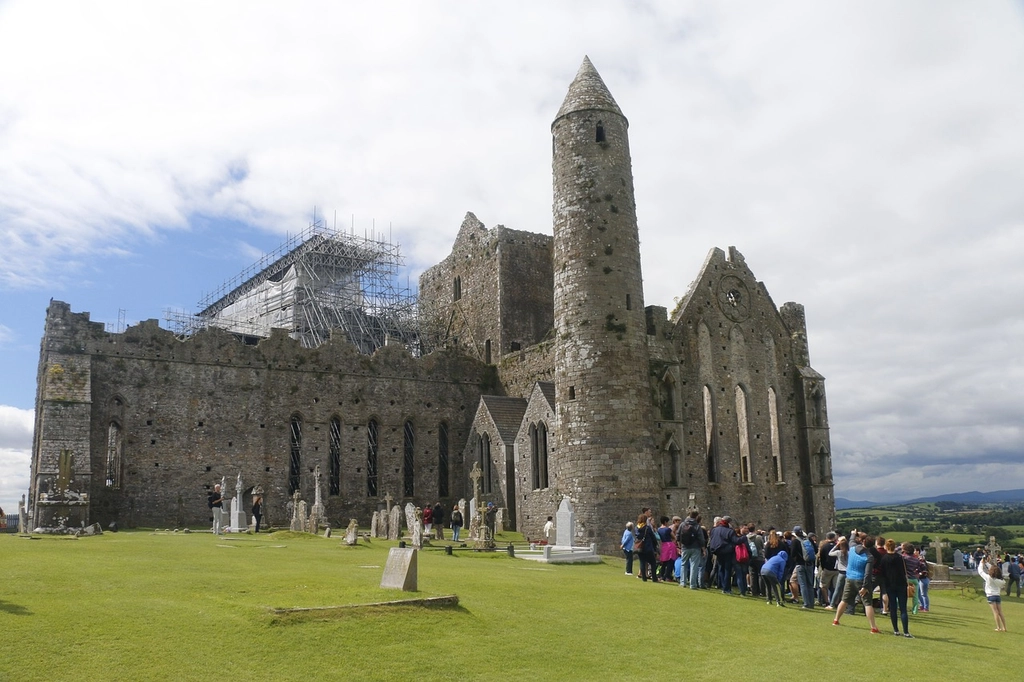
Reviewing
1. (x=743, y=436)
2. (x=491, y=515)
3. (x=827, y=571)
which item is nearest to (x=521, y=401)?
(x=491, y=515)

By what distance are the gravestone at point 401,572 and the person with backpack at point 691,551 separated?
7.83m

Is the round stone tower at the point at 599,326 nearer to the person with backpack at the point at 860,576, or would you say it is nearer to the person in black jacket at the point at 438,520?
the person in black jacket at the point at 438,520

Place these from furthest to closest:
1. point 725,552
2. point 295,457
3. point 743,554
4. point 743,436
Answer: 1. point 743,436
2. point 295,457
3. point 725,552
4. point 743,554

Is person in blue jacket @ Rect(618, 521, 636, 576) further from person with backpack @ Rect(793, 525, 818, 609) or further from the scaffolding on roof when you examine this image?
the scaffolding on roof

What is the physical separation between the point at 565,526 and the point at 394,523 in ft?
18.9

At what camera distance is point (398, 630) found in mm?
12492

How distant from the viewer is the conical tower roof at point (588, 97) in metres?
32.7

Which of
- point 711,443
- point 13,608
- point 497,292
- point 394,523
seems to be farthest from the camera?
point 497,292

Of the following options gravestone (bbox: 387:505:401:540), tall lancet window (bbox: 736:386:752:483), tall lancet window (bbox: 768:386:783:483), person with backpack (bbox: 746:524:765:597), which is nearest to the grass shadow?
person with backpack (bbox: 746:524:765:597)

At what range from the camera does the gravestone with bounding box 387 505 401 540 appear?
28.5 meters

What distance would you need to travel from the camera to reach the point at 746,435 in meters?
38.3

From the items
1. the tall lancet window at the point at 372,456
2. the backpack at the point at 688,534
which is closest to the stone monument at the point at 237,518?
the tall lancet window at the point at 372,456

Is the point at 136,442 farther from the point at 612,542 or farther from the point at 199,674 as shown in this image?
the point at 199,674

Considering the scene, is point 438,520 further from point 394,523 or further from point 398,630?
point 398,630
